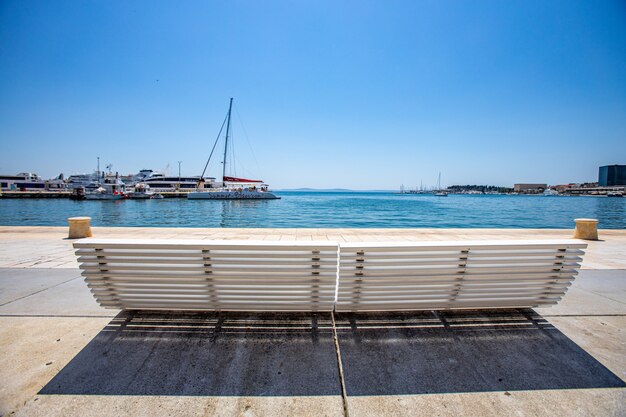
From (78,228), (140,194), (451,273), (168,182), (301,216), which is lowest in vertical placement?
(301,216)

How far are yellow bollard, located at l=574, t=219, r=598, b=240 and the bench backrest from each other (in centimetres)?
1072

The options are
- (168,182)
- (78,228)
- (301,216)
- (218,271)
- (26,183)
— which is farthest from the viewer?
(26,183)

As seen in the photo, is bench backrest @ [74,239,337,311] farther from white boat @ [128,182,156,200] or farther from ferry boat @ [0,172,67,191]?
ferry boat @ [0,172,67,191]

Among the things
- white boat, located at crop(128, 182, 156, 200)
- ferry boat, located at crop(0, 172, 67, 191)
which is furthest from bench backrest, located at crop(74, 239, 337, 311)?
ferry boat, located at crop(0, 172, 67, 191)

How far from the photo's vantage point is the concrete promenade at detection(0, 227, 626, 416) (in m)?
2.06

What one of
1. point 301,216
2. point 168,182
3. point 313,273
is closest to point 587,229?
point 313,273

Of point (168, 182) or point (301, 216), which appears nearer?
point (301, 216)

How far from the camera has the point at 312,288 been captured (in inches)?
115

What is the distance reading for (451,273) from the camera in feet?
9.96

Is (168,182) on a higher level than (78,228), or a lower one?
higher

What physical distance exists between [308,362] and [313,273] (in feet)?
2.55

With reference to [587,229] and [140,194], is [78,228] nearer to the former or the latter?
[587,229]

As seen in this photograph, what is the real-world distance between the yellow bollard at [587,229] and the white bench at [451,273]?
8668mm

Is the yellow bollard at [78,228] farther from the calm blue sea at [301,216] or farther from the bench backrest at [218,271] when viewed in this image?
the calm blue sea at [301,216]
